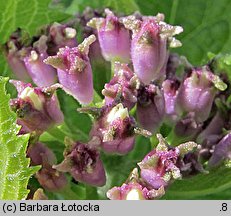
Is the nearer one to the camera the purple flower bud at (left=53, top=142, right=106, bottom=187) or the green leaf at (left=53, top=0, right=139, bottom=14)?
the purple flower bud at (left=53, top=142, right=106, bottom=187)

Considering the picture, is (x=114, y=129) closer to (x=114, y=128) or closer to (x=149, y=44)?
(x=114, y=128)

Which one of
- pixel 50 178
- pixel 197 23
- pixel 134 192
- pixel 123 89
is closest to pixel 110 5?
pixel 197 23

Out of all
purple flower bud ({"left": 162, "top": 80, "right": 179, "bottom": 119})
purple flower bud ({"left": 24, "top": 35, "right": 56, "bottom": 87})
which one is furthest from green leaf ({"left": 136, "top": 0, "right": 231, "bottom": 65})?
purple flower bud ({"left": 24, "top": 35, "right": 56, "bottom": 87})

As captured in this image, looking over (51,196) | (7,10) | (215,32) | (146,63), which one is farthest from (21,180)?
(215,32)

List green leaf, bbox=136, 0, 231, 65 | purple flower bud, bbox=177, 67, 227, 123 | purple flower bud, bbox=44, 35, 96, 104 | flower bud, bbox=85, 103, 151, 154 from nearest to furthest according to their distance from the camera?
flower bud, bbox=85, 103, 151, 154 < purple flower bud, bbox=44, 35, 96, 104 < purple flower bud, bbox=177, 67, 227, 123 < green leaf, bbox=136, 0, 231, 65

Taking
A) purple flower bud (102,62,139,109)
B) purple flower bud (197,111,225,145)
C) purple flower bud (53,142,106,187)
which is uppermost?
purple flower bud (102,62,139,109)

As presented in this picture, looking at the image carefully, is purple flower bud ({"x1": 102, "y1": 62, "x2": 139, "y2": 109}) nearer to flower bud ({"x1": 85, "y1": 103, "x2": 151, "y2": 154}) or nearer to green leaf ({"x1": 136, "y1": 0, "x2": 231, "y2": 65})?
flower bud ({"x1": 85, "y1": 103, "x2": 151, "y2": 154})

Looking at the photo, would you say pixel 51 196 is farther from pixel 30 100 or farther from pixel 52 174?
pixel 30 100
